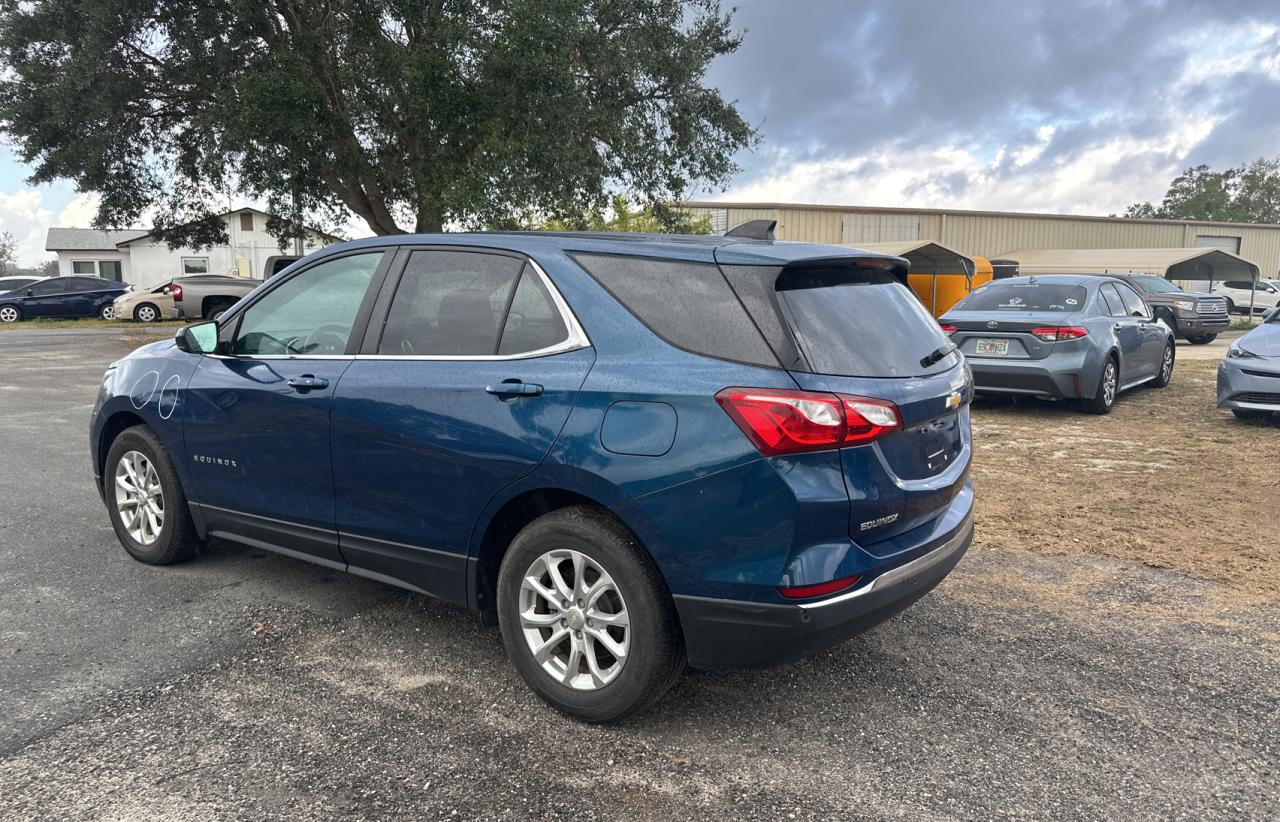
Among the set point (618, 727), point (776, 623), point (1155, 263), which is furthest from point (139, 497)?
point (1155, 263)

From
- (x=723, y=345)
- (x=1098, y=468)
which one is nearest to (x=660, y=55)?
(x=1098, y=468)

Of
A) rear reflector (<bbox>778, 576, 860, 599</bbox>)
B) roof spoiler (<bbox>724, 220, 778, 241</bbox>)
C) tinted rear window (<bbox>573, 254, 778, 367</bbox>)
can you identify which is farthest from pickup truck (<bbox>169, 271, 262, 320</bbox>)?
rear reflector (<bbox>778, 576, 860, 599</bbox>)

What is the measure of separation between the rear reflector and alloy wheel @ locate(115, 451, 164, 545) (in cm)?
339

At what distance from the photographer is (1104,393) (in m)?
9.62

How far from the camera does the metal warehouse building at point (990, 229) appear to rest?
3800 cm

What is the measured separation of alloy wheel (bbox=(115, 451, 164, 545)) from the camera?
4676mm

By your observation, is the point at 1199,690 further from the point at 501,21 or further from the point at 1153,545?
the point at 501,21

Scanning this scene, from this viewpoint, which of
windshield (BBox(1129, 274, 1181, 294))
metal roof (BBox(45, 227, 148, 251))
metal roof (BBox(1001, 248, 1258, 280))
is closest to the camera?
windshield (BBox(1129, 274, 1181, 294))

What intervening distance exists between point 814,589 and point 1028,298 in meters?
8.30

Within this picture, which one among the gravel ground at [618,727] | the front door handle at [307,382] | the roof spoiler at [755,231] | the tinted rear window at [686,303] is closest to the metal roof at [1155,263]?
the gravel ground at [618,727]

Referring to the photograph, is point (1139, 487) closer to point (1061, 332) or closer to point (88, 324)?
point (1061, 332)

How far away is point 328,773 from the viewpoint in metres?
2.84

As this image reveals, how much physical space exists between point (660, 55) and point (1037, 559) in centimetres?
1543

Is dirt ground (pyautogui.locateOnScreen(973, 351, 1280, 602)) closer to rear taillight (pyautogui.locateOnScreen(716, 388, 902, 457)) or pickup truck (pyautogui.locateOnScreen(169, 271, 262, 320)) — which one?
rear taillight (pyautogui.locateOnScreen(716, 388, 902, 457))
